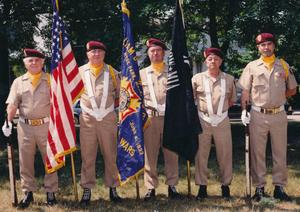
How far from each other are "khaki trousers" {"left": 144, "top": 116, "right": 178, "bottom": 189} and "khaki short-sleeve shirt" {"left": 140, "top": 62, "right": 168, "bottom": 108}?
313 millimetres

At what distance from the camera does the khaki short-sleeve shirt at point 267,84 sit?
4.88 metres

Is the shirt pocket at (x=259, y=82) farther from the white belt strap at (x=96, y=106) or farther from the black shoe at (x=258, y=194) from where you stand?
the white belt strap at (x=96, y=106)

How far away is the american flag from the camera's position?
4676 millimetres

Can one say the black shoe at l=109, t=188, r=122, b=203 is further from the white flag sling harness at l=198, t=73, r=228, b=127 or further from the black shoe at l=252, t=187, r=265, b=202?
the black shoe at l=252, t=187, r=265, b=202

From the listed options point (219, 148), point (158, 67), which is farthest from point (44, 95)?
point (219, 148)

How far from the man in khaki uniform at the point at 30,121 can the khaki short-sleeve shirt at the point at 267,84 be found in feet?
10.0

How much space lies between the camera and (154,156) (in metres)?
5.12

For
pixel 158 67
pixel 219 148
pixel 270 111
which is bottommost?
pixel 219 148

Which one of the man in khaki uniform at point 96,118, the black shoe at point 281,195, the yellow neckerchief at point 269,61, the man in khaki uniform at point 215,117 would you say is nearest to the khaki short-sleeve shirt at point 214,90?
the man in khaki uniform at point 215,117

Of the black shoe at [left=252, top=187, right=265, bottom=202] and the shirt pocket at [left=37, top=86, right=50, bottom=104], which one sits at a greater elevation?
the shirt pocket at [left=37, top=86, right=50, bottom=104]

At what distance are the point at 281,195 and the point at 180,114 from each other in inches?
75.3

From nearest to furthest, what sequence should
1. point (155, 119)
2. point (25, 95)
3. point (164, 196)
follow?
point (25, 95), point (155, 119), point (164, 196)

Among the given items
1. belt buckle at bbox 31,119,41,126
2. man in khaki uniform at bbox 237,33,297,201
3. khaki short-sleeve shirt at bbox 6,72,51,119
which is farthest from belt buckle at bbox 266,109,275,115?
belt buckle at bbox 31,119,41,126

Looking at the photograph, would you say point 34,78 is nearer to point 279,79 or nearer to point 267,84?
point 267,84
